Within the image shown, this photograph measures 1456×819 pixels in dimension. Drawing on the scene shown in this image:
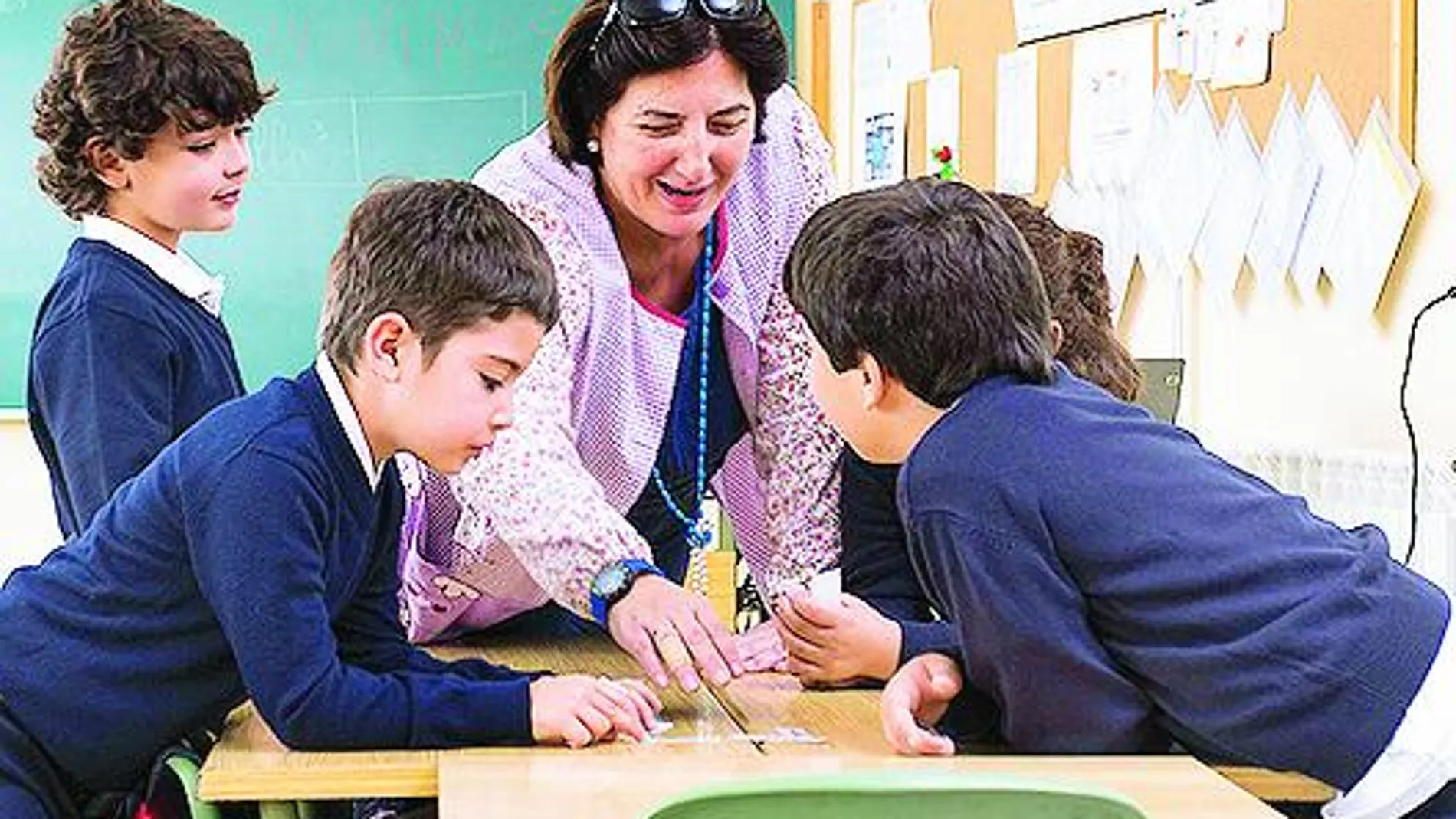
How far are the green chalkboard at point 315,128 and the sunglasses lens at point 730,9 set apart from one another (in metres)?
3.08

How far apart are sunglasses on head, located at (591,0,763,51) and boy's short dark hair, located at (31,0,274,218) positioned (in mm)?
554

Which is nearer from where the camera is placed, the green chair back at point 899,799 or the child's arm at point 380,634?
the green chair back at point 899,799

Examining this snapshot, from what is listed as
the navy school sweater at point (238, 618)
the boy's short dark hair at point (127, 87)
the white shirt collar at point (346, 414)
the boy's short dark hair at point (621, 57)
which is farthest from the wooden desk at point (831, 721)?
the boy's short dark hair at point (127, 87)

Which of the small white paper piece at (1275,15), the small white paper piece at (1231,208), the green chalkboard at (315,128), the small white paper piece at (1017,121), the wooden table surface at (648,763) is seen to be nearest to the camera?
the wooden table surface at (648,763)

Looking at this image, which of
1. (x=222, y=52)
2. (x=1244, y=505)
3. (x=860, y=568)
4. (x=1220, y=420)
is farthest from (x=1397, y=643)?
(x=1220, y=420)

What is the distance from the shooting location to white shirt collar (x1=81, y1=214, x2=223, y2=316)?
243cm

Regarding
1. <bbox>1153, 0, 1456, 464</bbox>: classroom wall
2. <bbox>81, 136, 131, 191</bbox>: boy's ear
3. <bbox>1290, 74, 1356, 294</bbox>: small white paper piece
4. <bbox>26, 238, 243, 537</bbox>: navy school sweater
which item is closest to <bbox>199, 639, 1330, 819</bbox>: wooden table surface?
<bbox>26, 238, 243, 537</bbox>: navy school sweater

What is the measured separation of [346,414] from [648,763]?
417mm

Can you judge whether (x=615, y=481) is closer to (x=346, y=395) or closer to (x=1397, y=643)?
(x=346, y=395)

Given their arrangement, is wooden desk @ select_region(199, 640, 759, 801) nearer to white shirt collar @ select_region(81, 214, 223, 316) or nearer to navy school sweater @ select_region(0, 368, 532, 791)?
navy school sweater @ select_region(0, 368, 532, 791)

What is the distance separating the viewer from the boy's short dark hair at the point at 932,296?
1.81 metres

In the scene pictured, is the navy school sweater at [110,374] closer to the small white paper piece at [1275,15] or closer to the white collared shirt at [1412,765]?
the white collared shirt at [1412,765]

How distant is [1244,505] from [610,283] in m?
0.73

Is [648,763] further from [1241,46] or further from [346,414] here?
[1241,46]
